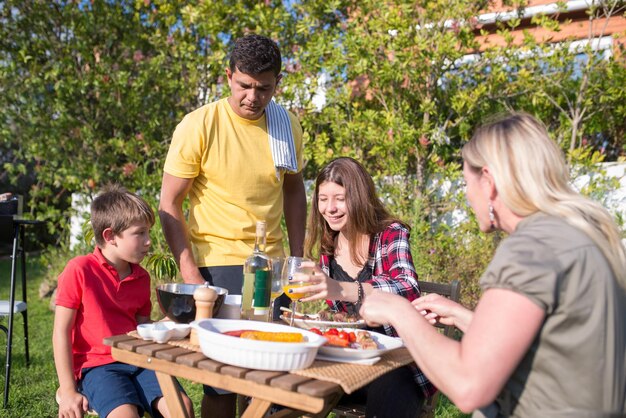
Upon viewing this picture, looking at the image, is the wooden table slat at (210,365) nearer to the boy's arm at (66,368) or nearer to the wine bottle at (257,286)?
the wine bottle at (257,286)

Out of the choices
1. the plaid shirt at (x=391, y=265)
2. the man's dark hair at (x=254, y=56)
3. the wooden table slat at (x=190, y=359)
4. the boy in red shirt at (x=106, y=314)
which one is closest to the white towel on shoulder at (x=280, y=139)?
the man's dark hair at (x=254, y=56)

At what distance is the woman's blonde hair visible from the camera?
167 centimetres

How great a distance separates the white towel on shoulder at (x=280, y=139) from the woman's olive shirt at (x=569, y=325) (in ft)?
5.41

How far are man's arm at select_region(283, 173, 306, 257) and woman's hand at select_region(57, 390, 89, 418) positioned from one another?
4.38 feet

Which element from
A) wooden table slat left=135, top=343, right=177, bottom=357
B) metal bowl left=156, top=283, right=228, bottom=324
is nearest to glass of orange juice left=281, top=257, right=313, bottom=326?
metal bowl left=156, top=283, right=228, bottom=324

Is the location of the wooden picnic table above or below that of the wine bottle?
below

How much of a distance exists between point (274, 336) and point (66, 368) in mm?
1119

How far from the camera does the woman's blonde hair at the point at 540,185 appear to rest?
1666 mm

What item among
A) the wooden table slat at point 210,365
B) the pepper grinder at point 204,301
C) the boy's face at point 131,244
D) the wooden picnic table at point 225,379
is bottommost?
the wooden picnic table at point 225,379

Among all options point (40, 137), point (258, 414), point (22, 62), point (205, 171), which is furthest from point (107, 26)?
point (258, 414)

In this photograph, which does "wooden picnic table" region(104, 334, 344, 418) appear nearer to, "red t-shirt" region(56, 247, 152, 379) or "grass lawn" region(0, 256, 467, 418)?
"red t-shirt" region(56, 247, 152, 379)

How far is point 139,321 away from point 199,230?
50 cm

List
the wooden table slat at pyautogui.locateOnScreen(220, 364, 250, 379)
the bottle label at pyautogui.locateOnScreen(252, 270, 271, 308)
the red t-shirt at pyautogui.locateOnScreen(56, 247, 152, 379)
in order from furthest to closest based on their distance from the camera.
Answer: the red t-shirt at pyautogui.locateOnScreen(56, 247, 152, 379)
the bottle label at pyautogui.locateOnScreen(252, 270, 271, 308)
the wooden table slat at pyautogui.locateOnScreen(220, 364, 250, 379)

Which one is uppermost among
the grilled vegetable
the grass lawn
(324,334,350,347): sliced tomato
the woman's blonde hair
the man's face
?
the man's face
